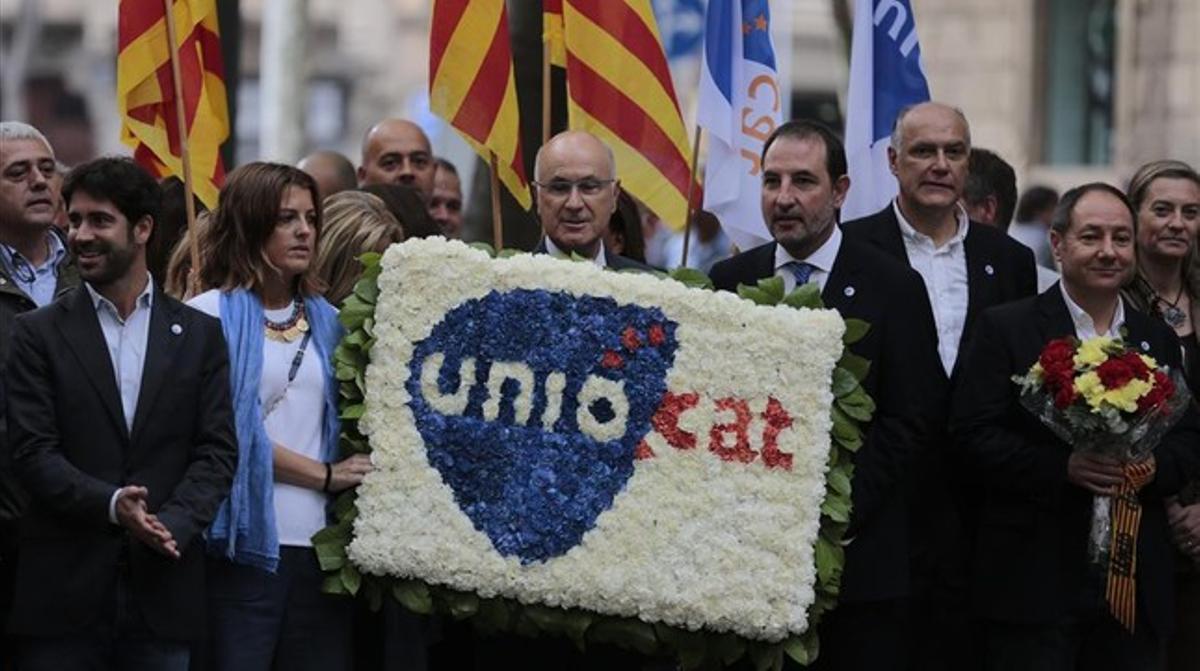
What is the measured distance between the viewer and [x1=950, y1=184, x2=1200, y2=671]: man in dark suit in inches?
391

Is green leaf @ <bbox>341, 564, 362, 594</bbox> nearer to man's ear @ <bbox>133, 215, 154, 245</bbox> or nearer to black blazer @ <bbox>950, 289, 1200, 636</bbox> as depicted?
man's ear @ <bbox>133, 215, 154, 245</bbox>

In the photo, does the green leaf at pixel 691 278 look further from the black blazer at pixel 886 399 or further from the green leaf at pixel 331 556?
the green leaf at pixel 331 556

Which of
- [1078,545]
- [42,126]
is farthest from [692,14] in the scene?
[42,126]

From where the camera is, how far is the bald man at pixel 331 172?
12.9 metres

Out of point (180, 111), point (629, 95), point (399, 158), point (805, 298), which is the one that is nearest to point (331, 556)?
point (805, 298)

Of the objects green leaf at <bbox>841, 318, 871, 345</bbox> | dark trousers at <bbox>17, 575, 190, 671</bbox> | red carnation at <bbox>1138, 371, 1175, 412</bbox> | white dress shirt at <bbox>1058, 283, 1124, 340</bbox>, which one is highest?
white dress shirt at <bbox>1058, 283, 1124, 340</bbox>

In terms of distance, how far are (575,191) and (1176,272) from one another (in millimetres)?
2294

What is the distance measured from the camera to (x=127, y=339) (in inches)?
364

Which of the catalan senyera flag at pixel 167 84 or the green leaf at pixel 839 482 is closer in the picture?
the green leaf at pixel 839 482

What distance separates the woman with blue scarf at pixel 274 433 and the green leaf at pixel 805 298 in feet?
4.64

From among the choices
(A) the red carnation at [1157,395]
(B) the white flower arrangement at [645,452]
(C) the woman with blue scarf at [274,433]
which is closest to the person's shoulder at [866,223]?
(B) the white flower arrangement at [645,452]

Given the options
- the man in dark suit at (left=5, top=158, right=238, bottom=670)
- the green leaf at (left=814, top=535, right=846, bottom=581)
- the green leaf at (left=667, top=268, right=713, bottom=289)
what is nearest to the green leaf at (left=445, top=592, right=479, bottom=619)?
the man in dark suit at (left=5, top=158, right=238, bottom=670)

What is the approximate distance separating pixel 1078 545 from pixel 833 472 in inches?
37.4

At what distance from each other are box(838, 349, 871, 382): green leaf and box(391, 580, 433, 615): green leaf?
1476 millimetres
